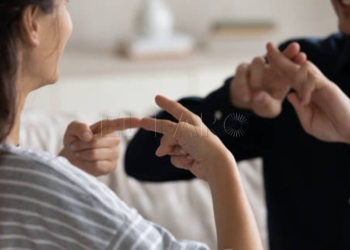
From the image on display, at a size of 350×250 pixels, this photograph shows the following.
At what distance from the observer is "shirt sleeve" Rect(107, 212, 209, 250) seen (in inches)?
20.6

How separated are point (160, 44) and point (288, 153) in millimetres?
1224

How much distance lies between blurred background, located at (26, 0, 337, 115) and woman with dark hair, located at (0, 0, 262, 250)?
1175 mm

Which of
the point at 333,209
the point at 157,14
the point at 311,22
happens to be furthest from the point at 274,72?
the point at 311,22

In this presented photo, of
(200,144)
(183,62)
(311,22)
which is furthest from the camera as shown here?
(311,22)

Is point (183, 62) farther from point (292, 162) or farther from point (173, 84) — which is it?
point (292, 162)

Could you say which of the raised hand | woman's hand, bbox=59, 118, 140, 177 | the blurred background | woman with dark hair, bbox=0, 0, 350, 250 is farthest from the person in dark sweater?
the blurred background

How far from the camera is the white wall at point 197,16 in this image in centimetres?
221

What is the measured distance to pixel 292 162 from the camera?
2.97ft

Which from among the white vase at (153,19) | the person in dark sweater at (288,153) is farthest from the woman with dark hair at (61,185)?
the white vase at (153,19)

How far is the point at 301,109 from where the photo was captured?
2.67ft

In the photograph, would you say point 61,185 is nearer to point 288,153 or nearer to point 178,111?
point 178,111

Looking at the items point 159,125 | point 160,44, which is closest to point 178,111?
point 159,125

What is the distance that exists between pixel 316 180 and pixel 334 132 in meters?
0.10

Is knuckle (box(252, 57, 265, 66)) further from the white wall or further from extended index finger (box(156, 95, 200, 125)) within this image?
the white wall
